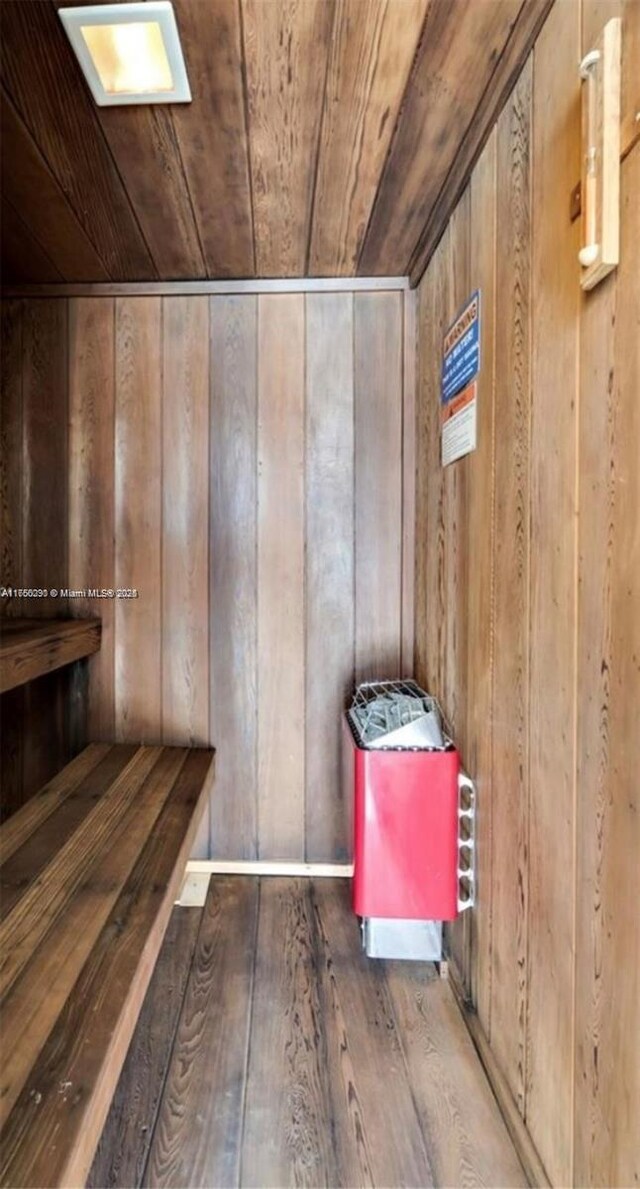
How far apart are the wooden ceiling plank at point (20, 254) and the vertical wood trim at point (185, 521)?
1.20ft

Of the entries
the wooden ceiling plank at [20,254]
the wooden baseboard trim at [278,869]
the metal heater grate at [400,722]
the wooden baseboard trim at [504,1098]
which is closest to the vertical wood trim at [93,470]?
→ the wooden ceiling plank at [20,254]

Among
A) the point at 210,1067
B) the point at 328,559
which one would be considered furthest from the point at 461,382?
the point at 210,1067

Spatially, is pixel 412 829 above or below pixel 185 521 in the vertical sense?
below

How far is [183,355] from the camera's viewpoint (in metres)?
1.75

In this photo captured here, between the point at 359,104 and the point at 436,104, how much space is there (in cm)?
15

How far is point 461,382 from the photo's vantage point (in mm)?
1251

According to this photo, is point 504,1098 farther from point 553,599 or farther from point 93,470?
point 93,470

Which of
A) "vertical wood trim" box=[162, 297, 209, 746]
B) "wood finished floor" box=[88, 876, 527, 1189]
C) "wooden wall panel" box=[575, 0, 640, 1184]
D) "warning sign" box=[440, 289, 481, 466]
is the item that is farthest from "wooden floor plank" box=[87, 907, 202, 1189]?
"warning sign" box=[440, 289, 481, 466]

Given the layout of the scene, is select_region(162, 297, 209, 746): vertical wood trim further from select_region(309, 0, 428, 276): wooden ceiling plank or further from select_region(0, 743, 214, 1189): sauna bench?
select_region(309, 0, 428, 276): wooden ceiling plank

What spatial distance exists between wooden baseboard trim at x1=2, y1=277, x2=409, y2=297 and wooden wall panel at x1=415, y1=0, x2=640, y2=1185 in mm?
567

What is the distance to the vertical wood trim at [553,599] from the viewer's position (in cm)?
79

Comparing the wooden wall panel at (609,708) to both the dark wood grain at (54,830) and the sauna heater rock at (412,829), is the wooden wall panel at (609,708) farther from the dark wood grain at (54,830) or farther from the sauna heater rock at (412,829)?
the dark wood grain at (54,830)

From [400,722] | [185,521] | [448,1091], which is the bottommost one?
[448,1091]

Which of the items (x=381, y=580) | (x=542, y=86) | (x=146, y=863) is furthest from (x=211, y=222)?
(x=146, y=863)
